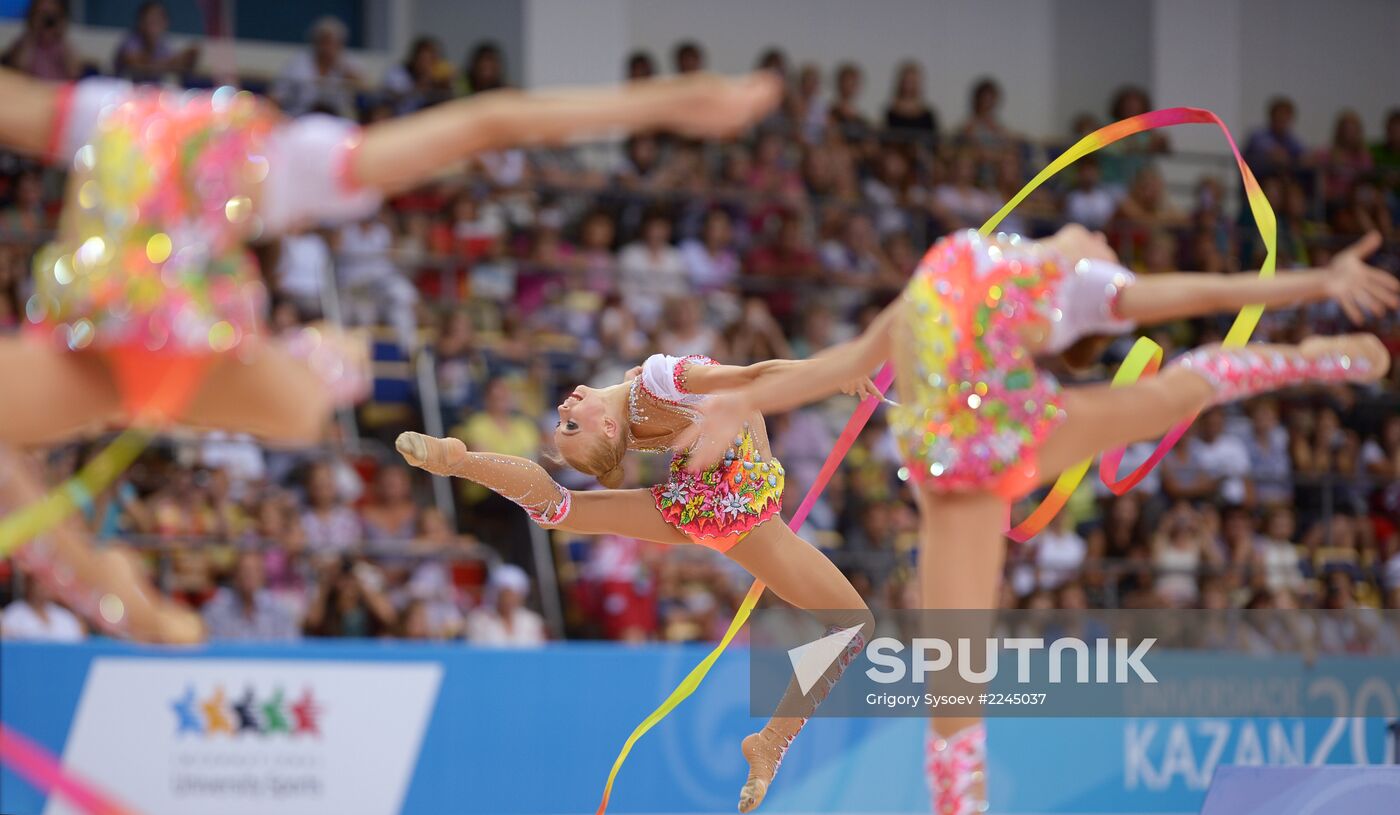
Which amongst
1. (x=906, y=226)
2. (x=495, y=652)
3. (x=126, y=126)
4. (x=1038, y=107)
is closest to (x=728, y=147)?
Result: (x=906, y=226)

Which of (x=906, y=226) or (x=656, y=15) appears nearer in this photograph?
(x=906, y=226)

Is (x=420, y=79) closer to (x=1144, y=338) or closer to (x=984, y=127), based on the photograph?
(x=984, y=127)

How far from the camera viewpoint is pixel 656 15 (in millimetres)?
12688

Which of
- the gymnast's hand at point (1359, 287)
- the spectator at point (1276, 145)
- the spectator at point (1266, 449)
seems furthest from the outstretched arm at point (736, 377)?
the spectator at point (1276, 145)

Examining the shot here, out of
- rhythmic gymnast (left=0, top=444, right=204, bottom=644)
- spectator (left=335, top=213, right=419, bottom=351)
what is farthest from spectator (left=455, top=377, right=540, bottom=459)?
rhythmic gymnast (left=0, top=444, right=204, bottom=644)

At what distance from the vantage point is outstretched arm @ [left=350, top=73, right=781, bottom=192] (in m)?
3.38

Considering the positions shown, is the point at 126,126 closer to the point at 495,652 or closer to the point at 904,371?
the point at 904,371

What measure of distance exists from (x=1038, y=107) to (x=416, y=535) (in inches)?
279

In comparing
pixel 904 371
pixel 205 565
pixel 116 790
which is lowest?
pixel 116 790

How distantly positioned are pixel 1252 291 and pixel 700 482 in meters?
1.71

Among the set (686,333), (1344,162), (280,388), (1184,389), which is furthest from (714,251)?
(280,388)

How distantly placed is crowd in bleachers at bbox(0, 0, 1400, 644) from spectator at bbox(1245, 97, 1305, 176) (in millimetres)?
69

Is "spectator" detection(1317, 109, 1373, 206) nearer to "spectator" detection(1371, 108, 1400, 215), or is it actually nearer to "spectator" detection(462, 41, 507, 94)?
"spectator" detection(1371, 108, 1400, 215)

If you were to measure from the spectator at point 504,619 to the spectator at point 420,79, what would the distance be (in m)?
3.13
